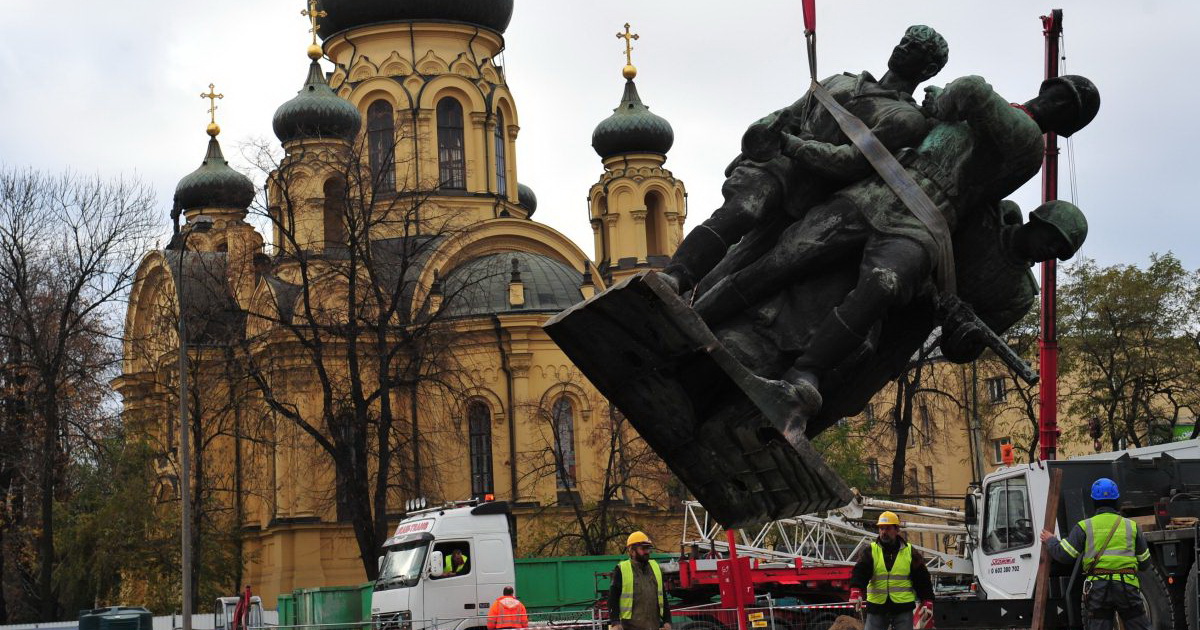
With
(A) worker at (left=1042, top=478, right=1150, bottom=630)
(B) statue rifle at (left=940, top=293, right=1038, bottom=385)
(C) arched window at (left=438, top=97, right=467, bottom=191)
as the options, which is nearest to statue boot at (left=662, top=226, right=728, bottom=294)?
(B) statue rifle at (left=940, top=293, right=1038, bottom=385)

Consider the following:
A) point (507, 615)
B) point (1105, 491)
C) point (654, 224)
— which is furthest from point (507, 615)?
point (654, 224)

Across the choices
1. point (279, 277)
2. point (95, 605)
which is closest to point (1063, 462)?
point (279, 277)

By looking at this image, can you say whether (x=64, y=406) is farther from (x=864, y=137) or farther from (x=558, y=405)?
(x=864, y=137)

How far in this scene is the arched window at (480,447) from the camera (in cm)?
5431

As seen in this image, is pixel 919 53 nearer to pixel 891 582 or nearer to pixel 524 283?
pixel 891 582

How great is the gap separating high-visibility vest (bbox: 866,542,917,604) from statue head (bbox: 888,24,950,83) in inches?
159

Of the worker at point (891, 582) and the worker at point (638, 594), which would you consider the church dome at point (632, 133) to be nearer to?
the worker at point (638, 594)

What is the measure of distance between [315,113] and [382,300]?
70.1 ft

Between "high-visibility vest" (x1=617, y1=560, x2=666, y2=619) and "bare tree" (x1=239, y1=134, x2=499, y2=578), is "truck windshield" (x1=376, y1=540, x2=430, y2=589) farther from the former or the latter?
"high-visibility vest" (x1=617, y1=560, x2=666, y2=619)

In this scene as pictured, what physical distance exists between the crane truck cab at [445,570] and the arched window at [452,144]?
33853mm

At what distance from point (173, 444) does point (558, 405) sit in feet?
38.0

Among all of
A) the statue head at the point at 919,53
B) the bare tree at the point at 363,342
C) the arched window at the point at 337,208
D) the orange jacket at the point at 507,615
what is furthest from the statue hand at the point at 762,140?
the arched window at the point at 337,208

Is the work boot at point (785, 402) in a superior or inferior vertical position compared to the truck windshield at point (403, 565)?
superior

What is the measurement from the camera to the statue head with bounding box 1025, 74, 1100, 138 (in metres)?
6.87
